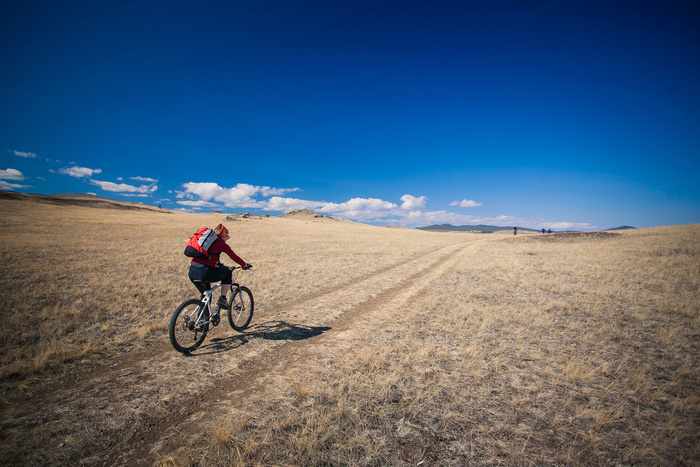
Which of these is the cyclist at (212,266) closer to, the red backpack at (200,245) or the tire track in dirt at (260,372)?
the red backpack at (200,245)

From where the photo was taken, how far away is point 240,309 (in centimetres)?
804

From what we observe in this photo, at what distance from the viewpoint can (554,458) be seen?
3.62 meters

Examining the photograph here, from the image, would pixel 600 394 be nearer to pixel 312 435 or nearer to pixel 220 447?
pixel 312 435

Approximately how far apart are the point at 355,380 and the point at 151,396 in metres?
4.03

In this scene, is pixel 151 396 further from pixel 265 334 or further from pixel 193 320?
pixel 265 334

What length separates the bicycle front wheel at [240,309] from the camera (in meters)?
7.72

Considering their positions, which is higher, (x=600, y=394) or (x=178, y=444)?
(x=600, y=394)

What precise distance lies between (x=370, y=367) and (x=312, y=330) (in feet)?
9.26

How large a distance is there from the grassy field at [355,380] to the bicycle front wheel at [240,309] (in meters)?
0.39

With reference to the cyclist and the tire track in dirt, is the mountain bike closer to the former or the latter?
the cyclist

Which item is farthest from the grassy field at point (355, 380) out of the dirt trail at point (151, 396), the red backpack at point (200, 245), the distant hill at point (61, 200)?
the distant hill at point (61, 200)

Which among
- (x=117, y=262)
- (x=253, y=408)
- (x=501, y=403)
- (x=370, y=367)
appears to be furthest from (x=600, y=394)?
(x=117, y=262)

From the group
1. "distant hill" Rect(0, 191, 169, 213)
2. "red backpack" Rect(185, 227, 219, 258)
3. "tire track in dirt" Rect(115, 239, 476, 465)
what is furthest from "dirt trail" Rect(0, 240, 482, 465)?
"distant hill" Rect(0, 191, 169, 213)

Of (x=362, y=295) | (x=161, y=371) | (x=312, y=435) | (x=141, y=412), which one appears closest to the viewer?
(x=312, y=435)
